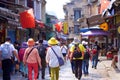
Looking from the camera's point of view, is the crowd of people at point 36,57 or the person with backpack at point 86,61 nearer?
the crowd of people at point 36,57

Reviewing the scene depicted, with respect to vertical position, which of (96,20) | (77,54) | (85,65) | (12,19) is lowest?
(85,65)

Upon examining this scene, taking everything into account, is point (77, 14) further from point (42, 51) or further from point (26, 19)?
point (42, 51)

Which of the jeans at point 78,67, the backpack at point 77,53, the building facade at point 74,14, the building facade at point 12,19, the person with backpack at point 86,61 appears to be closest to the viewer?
the backpack at point 77,53

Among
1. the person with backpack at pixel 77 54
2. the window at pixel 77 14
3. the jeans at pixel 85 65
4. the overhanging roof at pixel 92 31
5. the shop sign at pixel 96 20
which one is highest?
the window at pixel 77 14

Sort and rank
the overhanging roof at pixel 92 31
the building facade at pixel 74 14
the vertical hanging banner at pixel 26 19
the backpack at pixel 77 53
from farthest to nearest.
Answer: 1. the building facade at pixel 74 14
2. the overhanging roof at pixel 92 31
3. the vertical hanging banner at pixel 26 19
4. the backpack at pixel 77 53

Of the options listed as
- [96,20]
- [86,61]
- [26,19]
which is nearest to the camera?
[86,61]

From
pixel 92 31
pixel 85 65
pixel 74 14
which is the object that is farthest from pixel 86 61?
pixel 74 14

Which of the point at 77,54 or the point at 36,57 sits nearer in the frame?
the point at 36,57

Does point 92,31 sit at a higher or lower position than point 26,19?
lower

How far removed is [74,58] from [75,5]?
52116 mm

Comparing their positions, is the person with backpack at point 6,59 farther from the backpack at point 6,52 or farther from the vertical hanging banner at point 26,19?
the vertical hanging banner at point 26,19

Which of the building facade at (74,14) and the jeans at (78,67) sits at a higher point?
the building facade at (74,14)

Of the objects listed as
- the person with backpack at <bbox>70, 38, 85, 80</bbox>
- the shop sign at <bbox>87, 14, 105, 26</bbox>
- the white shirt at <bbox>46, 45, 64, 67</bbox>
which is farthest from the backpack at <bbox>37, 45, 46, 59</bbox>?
the shop sign at <bbox>87, 14, 105, 26</bbox>

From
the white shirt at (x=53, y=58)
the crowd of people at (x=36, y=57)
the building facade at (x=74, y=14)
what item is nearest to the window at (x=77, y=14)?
the building facade at (x=74, y=14)
